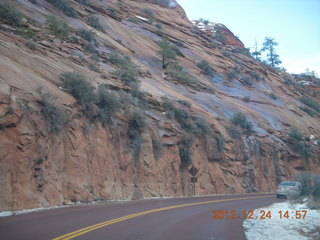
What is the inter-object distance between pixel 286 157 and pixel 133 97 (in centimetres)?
2101

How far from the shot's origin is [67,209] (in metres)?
14.5

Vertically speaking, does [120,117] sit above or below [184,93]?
below

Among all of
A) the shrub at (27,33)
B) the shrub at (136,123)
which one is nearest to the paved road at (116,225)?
the shrub at (136,123)

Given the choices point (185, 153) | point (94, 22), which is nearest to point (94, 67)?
point (185, 153)

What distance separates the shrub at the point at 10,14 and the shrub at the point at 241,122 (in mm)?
21597

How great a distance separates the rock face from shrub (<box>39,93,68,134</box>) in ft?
0.79

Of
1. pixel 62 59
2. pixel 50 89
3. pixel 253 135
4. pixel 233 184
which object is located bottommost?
pixel 233 184

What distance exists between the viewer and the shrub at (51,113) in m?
17.2

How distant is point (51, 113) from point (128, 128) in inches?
273

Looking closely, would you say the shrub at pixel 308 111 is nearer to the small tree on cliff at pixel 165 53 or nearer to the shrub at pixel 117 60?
the small tree on cliff at pixel 165 53

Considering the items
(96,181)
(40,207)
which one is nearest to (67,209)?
(40,207)

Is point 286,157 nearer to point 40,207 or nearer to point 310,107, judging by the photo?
point 310,107

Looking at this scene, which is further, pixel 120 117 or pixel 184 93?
pixel 184 93

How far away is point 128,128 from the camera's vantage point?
23.5 metres
